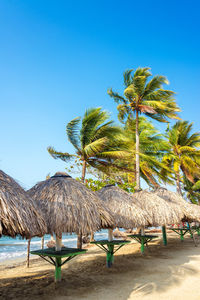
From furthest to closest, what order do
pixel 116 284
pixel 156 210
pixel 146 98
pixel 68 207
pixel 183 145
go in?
1. pixel 183 145
2. pixel 146 98
3. pixel 156 210
4. pixel 116 284
5. pixel 68 207

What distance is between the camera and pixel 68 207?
4.64 meters

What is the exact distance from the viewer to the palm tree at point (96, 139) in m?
10.1

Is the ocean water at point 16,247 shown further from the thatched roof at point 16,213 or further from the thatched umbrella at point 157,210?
the thatched roof at point 16,213

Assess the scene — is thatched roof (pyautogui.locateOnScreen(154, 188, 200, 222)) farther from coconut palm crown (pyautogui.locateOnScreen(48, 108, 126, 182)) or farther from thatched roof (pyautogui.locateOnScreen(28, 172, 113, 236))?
thatched roof (pyautogui.locateOnScreen(28, 172, 113, 236))

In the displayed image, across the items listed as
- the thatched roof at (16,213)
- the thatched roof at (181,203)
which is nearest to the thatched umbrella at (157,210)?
the thatched roof at (181,203)

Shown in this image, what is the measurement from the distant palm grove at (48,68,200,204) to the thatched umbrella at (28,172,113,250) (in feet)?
14.5

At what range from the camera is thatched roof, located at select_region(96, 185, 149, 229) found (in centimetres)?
654

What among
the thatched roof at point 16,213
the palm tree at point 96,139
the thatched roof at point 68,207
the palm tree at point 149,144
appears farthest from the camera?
the palm tree at point 149,144

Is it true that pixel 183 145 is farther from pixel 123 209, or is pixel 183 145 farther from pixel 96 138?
pixel 123 209

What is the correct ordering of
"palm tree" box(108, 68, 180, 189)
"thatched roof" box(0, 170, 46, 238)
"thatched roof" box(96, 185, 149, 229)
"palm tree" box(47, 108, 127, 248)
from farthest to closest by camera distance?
"palm tree" box(108, 68, 180, 189) < "palm tree" box(47, 108, 127, 248) < "thatched roof" box(96, 185, 149, 229) < "thatched roof" box(0, 170, 46, 238)

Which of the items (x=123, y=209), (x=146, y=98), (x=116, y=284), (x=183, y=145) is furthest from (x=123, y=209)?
(x=183, y=145)

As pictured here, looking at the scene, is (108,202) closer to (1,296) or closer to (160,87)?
(1,296)

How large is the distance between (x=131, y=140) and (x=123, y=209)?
7094 mm

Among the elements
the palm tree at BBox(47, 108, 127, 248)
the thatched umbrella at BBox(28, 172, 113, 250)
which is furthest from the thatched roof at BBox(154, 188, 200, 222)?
the thatched umbrella at BBox(28, 172, 113, 250)
